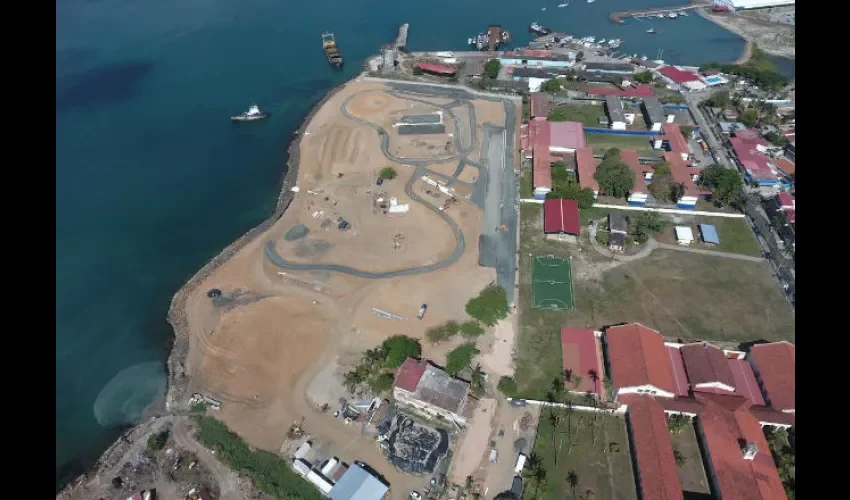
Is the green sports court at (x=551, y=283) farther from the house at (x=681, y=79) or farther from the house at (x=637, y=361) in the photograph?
the house at (x=681, y=79)

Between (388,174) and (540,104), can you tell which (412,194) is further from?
(540,104)

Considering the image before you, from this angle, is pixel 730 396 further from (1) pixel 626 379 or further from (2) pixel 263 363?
(2) pixel 263 363

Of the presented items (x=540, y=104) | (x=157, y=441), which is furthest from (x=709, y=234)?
(x=157, y=441)

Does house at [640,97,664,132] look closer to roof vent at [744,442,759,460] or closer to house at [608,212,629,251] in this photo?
house at [608,212,629,251]

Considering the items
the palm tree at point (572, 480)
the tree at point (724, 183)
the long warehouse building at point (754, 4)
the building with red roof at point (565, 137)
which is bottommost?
the palm tree at point (572, 480)

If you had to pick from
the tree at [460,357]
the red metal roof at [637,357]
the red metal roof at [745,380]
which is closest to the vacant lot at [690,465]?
the red metal roof at [637,357]
